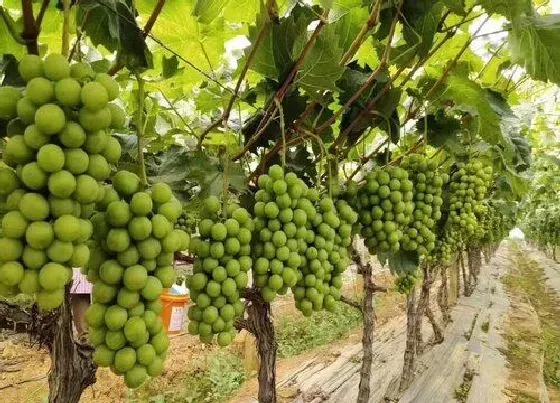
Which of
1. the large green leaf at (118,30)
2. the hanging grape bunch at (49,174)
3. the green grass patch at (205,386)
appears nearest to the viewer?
the hanging grape bunch at (49,174)

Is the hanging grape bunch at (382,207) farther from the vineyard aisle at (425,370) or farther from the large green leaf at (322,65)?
the vineyard aisle at (425,370)

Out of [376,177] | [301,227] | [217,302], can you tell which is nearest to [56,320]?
[217,302]

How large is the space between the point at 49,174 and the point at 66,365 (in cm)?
139

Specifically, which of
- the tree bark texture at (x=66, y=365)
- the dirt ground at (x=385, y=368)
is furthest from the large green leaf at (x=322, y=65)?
the dirt ground at (x=385, y=368)

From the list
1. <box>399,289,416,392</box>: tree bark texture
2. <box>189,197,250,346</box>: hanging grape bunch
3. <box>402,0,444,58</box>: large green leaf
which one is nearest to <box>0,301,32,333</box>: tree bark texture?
<box>189,197,250,346</box>: hanging grape bunch

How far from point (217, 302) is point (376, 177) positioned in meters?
0.84

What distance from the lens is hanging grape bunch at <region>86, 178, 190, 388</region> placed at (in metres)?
0.87

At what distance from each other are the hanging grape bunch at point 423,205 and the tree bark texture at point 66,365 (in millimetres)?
1356

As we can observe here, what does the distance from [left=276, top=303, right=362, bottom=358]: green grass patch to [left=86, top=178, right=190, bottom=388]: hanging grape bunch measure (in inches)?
356

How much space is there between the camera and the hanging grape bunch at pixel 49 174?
2.35 feet

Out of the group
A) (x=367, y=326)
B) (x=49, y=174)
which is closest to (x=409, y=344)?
(x=367, y=326)

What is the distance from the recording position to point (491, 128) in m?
2.11

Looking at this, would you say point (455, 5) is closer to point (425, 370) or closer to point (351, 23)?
point (351, 23)

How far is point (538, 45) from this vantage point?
1650 mm
